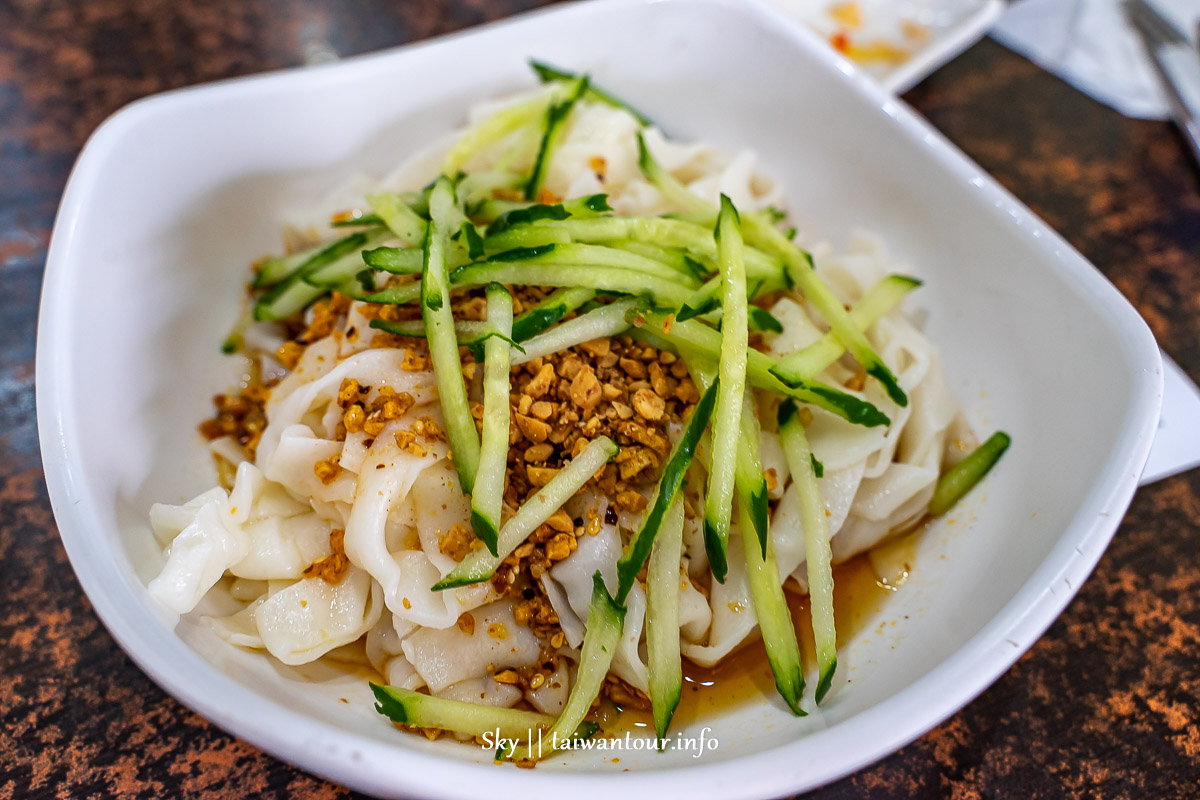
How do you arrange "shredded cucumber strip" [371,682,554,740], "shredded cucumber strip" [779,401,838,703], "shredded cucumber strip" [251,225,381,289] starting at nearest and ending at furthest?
"shredded cucumber strip" [371,682,554,740]
"shredded cucumber strip" [779,401,838,703]
"shredded cucumber strip" [251,225,381,289]

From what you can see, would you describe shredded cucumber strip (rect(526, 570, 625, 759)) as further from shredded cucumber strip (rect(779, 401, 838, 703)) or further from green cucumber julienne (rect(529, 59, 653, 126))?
green cucumber julienne (rect(529, 59, 653, 126))

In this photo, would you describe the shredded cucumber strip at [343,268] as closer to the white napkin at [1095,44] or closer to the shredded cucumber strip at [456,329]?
the shredded cucumber strip at [456,329]

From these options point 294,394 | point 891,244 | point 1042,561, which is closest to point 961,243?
point 891,244

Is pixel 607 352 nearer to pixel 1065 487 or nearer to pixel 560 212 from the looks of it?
pixel 560 212

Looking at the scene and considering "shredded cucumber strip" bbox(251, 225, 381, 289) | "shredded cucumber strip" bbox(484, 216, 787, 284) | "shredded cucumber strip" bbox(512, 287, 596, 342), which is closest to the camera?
"shredded cucumber strip" bbox(512, 287, 596, 342)

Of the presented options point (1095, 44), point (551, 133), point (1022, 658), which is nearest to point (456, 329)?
point (551, 133)

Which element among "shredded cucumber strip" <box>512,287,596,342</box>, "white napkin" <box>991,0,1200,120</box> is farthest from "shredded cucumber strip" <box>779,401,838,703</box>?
"white napkin" <box>991,0,1200,120</box>

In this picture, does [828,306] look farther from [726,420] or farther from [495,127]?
[495,127]
